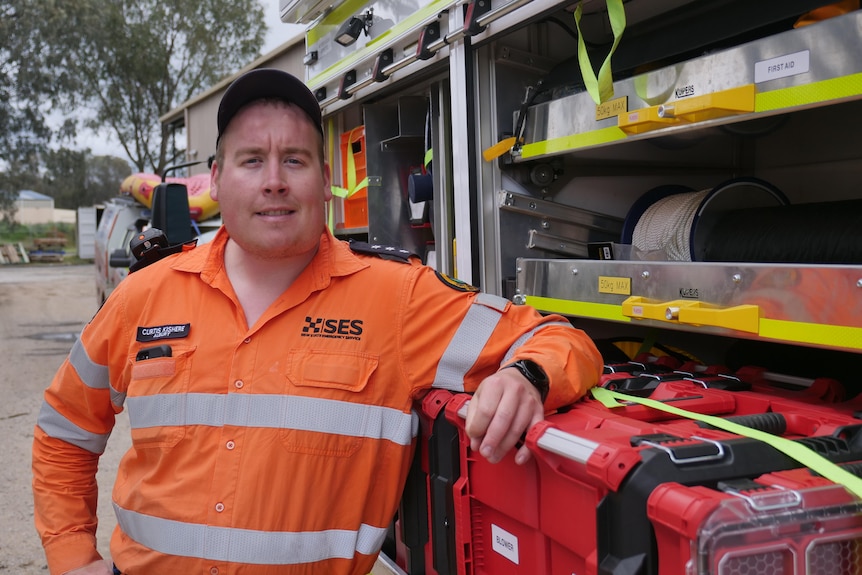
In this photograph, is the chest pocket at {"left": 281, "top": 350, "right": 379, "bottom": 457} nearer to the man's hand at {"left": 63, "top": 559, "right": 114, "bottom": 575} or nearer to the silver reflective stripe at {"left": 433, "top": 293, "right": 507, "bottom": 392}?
the silver reflective stripe at {"left": 433, "top": 293, "right": 507, "bottom": 392}

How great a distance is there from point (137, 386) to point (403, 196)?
73.9 inches

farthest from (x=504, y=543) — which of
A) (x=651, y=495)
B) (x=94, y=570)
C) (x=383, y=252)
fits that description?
(x=94, y=570)

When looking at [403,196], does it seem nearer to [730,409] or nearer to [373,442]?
[373,442]

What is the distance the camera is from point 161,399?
1.80m

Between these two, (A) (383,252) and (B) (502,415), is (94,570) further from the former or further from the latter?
(B) (502,415)

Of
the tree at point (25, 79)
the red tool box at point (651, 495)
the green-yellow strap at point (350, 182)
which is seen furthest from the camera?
the tree at point (25, 79)

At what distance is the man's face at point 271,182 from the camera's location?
185 cm

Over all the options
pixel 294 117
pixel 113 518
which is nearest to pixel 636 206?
pixel 294 117

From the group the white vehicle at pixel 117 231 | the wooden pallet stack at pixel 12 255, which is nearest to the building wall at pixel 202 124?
the white vehicle at pixel 117 231

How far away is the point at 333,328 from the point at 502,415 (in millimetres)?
592

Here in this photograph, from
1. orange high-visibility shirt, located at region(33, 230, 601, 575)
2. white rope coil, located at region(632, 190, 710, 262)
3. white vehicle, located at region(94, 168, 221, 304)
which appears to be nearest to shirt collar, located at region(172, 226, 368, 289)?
orange high-visibility shirt, located at region(33, 230, 601, 575)

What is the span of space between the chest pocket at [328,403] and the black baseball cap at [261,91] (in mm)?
646

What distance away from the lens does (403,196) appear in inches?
138

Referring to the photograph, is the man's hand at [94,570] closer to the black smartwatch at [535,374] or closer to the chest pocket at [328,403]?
the chest pocket at [328,403]
